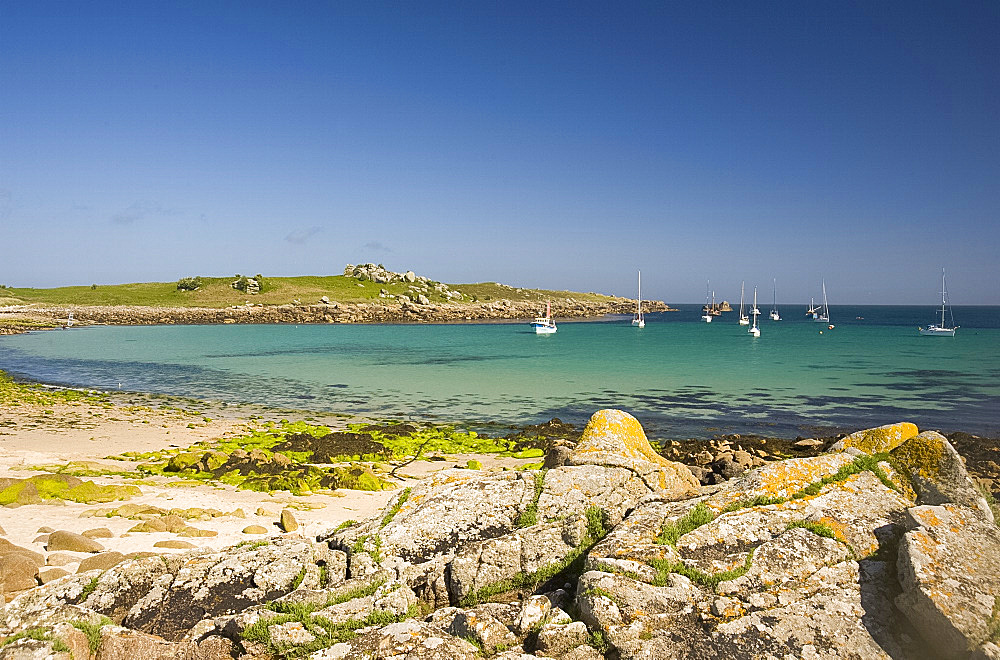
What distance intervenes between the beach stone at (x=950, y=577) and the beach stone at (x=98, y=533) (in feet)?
40.9

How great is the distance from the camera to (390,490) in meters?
16.2

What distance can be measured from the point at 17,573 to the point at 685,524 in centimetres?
957

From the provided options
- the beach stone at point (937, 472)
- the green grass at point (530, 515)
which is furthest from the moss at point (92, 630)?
the beach stone at point (937, 472)

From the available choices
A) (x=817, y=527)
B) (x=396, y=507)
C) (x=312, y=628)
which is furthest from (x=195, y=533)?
(x=817, y=527)

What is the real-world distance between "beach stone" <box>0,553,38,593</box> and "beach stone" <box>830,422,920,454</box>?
1220cm

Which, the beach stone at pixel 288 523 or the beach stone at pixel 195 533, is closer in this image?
the beach stone at pixel 195 533

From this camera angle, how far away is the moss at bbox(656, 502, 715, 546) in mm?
6871

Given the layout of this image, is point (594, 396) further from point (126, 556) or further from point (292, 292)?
point (292, 292)

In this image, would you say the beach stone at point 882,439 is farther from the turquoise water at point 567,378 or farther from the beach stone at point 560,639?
the turquoise water at point 567,378

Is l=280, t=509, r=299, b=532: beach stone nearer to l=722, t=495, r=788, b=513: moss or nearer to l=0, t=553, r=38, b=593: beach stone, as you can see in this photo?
l=0, t=553, r=38, b=593: beach stone

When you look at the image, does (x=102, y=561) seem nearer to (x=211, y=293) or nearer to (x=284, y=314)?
(x=284, y=314)

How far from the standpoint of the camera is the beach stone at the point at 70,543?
9992 mm

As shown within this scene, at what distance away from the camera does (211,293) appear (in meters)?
153

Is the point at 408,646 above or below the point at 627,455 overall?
below
